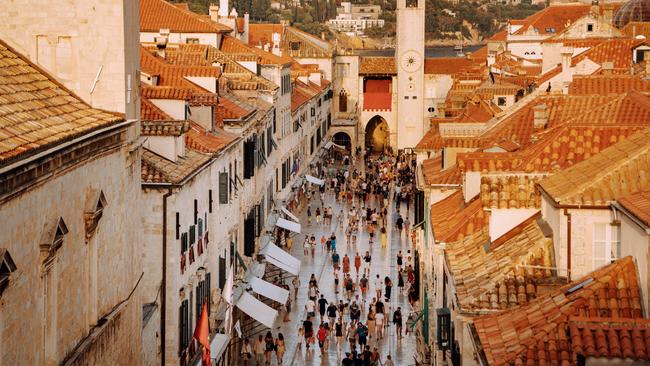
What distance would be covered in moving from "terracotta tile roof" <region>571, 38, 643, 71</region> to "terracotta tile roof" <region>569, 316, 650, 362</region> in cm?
4146

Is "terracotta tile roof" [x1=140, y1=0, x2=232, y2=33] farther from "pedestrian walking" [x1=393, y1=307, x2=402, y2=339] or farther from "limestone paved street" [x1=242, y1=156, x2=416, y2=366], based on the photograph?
"pedestrian walking" [x1=393, y1=307, x2=402, y2=339]

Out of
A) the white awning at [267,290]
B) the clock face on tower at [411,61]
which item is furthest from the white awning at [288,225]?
the clock face on tower at [411,61]

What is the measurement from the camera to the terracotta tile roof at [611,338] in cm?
1293

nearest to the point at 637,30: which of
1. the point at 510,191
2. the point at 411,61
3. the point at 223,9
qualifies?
the point at 223,9

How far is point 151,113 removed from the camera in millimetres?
32438

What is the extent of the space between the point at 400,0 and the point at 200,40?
41233mm

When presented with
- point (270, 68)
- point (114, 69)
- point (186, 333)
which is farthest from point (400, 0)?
point (114, 69)

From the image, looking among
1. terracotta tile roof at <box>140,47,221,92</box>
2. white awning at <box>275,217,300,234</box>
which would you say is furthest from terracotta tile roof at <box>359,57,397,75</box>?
terracotta tile roof at <box>140,47,221,92</box>

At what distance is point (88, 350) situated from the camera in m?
19.7

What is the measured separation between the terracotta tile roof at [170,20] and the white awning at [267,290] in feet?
103

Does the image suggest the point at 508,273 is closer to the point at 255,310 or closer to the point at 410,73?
the point at 255,310

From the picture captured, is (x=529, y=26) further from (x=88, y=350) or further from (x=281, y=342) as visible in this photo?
(x=88, y=350)

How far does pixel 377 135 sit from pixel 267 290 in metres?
73.8

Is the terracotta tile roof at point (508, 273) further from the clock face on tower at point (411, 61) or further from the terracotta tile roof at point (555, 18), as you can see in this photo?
the clock face on tower at point (411, 61)
